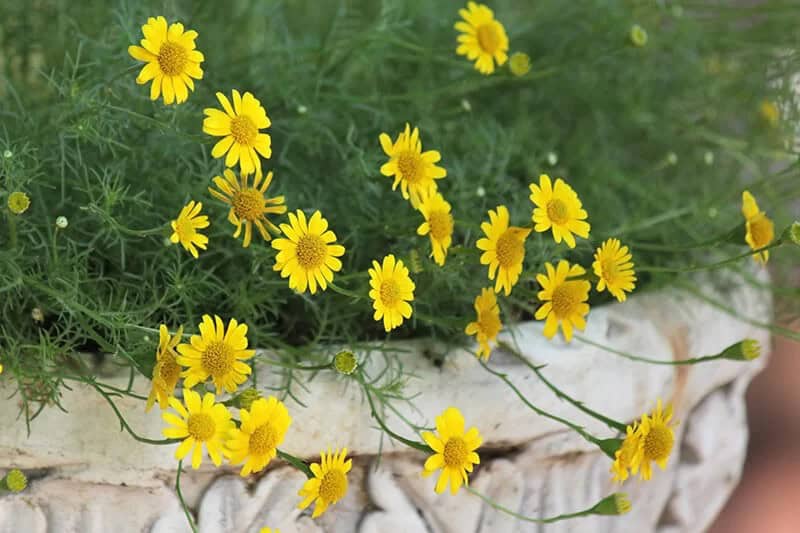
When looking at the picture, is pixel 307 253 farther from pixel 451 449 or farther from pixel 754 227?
pixel 754 227

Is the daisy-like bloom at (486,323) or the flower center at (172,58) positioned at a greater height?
the flower center at (172,58)

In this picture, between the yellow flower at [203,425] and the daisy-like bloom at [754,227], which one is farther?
the daisy-like bloom at [754,227]

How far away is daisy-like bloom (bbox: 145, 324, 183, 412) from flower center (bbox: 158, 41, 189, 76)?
11 cm

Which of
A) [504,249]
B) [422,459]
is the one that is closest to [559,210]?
[504,249]

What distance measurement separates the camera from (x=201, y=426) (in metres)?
0.41

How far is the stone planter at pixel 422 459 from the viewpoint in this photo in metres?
0.46

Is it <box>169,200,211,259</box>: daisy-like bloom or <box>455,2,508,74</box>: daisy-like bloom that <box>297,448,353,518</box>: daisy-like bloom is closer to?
<box>169,200,211,259</box>: daisy-like bloom

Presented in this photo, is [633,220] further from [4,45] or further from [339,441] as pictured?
[4,45]

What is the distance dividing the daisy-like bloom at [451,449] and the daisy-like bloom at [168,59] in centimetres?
19

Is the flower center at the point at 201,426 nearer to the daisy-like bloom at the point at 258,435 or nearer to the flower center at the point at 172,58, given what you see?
the daisy-like bloom at the point at 258,435

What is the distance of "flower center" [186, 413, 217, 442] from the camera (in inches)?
16.1

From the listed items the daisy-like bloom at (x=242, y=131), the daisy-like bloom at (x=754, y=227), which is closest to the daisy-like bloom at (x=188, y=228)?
the daisy-like bloom at (x=242, y=131)

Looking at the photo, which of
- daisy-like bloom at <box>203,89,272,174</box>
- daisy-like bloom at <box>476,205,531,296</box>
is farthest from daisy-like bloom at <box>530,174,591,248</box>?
daisy-like bloom at <box>203,89,272,174</box>

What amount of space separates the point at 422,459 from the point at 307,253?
0.45 feet
